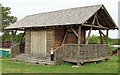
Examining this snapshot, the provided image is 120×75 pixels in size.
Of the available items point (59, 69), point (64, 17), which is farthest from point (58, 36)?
point (59, 69)

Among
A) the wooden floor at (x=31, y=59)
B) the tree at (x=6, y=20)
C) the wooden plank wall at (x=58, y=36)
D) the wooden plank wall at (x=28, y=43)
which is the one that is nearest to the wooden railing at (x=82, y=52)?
the wooden floor at (x=31, y=59)

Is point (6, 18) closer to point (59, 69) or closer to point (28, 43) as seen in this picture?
point (28, 43)

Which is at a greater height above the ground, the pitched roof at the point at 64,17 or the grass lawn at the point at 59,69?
the pitched roof at the point at 64,17

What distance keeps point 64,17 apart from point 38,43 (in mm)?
4188

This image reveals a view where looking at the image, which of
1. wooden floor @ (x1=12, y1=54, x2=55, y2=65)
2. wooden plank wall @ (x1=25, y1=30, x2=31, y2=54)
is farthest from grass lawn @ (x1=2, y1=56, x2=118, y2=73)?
wooden plank wall @ (x1=25, y1=30, x2=31, y2=54)

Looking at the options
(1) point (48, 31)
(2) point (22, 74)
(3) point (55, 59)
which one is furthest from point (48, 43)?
(2) point (22, 74)

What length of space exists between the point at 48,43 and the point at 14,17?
119 feet

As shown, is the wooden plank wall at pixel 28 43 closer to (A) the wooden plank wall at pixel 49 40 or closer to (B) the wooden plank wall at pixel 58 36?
(A) the wooden plank wall at pixel 49 40

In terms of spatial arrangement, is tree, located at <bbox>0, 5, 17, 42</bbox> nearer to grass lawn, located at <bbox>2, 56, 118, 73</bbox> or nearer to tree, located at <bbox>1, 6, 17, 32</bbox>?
tree, located at <bbox>1, 6, 17, 32</bbox>

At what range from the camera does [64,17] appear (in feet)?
84.9

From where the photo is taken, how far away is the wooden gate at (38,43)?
89.0 ft

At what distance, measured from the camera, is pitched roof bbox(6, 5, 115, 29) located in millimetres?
23764

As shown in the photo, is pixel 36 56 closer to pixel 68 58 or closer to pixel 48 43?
pixel 48 43

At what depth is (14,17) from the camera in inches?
2405
